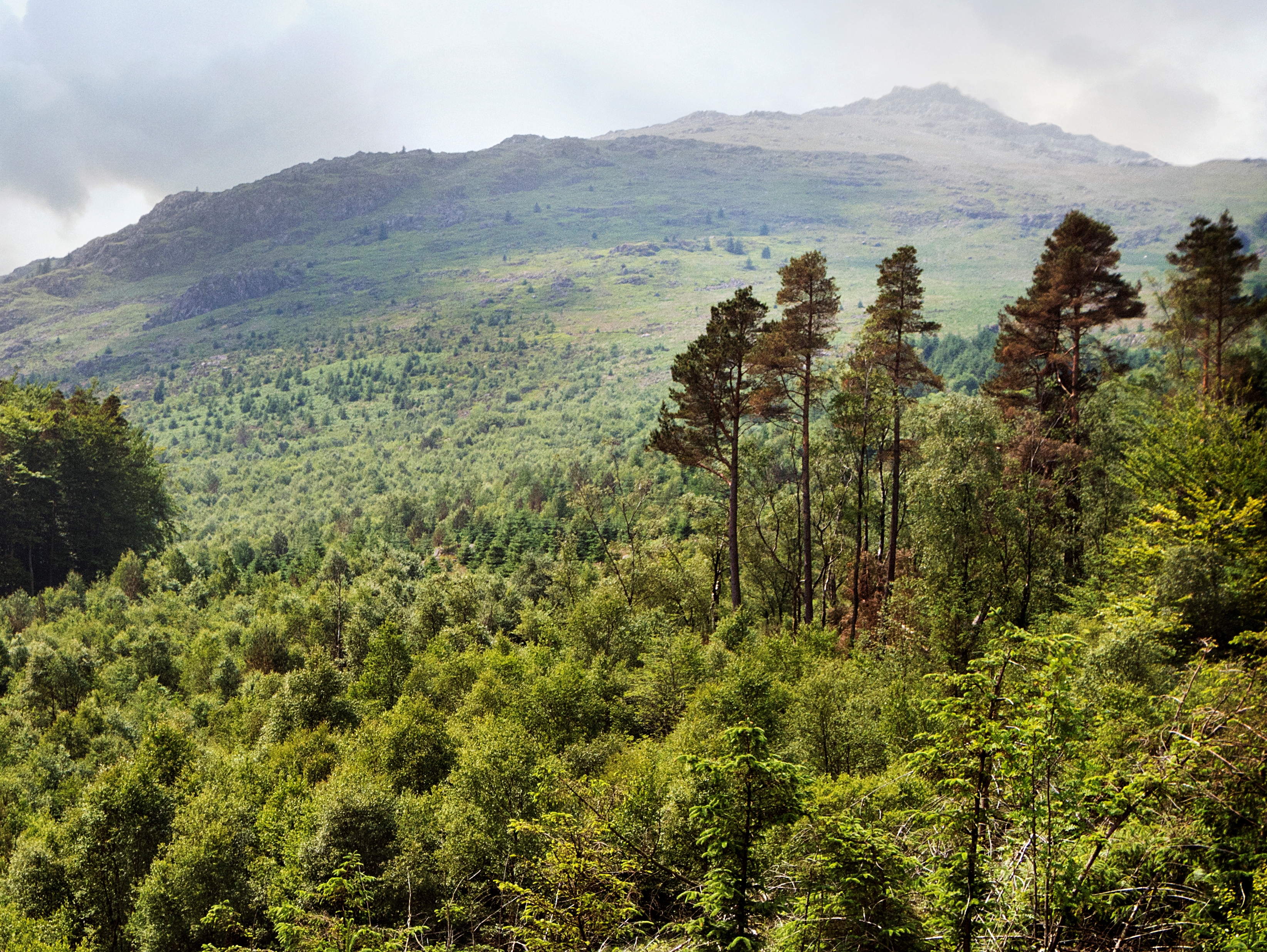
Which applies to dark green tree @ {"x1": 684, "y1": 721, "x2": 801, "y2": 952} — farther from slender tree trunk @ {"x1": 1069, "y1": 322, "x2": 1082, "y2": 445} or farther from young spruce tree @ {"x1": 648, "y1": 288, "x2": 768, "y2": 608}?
slender tree trunk @ {"x1": 1069, "y1": 322, "x2": 1082, "y2": 445}

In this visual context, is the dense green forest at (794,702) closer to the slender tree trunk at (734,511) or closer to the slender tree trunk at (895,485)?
the slender tree trunk at (734,511)

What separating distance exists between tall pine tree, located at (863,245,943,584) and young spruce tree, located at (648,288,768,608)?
18.1ft

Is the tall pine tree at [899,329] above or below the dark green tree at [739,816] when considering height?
above

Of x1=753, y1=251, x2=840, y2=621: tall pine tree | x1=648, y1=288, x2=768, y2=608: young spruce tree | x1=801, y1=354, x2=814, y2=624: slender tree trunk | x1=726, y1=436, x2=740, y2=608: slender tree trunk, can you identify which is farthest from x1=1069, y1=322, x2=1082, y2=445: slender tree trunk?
x1=726, y1=436, x2=740, y2=608: slender tree trunk

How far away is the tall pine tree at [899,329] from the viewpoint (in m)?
31.8

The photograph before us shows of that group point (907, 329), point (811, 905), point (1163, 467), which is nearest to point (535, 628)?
point (907, 329)

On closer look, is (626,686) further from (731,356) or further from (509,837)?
(731,356)

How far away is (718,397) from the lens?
32500 millimetres

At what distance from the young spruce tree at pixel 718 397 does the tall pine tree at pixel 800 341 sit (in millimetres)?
922

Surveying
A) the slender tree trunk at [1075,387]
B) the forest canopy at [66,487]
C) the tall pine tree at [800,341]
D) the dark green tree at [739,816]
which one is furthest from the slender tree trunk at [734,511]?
the forest canopy at [66,487]

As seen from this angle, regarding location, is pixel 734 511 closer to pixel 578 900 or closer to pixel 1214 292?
pixel 578 900

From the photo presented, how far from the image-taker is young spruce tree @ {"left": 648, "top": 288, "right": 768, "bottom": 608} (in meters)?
31.8

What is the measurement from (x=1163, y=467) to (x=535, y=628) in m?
36.5

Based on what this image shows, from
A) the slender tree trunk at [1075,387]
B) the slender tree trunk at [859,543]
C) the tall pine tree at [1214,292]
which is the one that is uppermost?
the tall pine tree at [1214,292]
